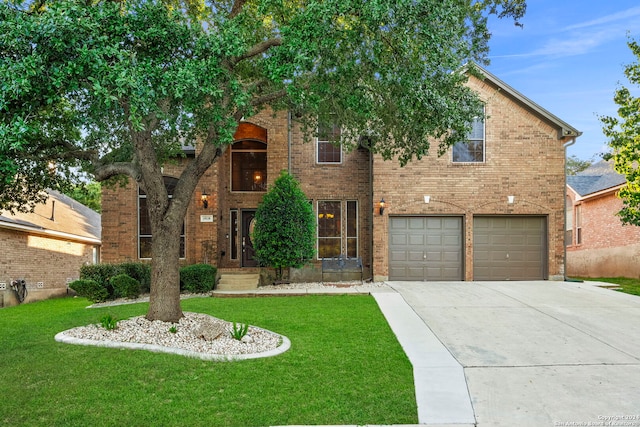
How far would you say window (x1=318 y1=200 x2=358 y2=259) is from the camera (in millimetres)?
A: 15594

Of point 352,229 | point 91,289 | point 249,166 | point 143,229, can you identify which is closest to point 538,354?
point 352,229

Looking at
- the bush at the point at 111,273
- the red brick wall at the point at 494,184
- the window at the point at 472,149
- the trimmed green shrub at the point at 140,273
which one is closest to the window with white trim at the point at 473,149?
the window at the point at 472,149

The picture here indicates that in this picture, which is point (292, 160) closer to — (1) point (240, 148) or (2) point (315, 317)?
(1) point (240, 148)

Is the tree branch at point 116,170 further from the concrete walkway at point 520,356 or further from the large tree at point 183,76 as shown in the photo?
the concrete walkway at point 520,356

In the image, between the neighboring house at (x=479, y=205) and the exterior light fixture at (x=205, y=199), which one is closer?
the neighboring house at (x=479, y=205)

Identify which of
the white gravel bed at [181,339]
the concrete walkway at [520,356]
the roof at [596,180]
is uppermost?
the roof at [596,180]

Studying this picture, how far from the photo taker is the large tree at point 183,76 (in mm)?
5770

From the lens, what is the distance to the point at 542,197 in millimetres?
14453

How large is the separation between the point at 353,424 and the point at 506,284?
10.6m

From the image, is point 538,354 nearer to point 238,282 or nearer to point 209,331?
point 209,331

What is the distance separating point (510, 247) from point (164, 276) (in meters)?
11.4

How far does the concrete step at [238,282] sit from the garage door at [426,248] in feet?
14.7

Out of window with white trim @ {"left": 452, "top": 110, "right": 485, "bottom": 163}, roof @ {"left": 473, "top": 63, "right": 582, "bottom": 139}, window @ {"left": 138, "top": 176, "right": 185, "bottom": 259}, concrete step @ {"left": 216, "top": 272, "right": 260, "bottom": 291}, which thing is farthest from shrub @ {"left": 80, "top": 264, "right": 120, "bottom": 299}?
roof @ {"left": 473, "top": 63, "right": 582, "bottom": 139}

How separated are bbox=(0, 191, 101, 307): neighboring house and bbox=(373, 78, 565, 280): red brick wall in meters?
12.8
